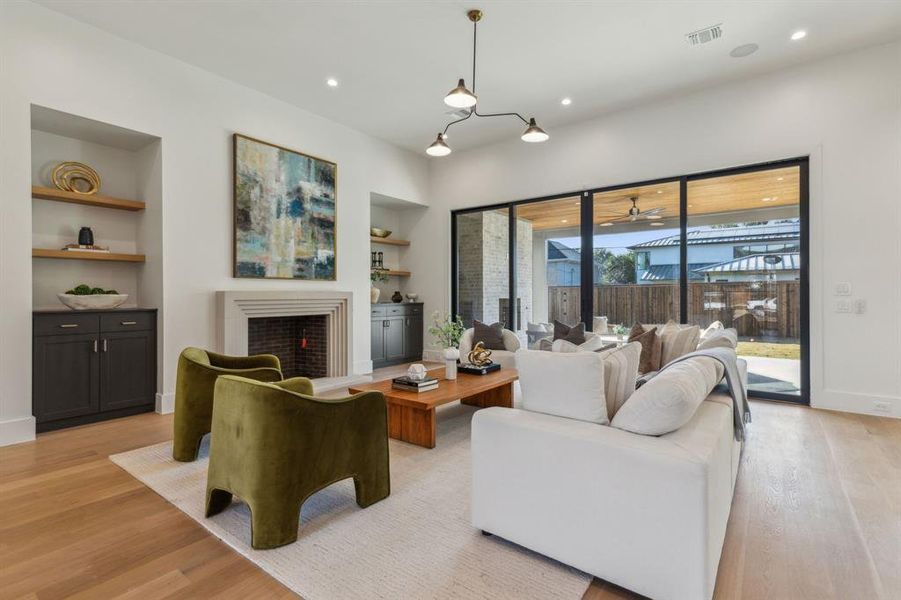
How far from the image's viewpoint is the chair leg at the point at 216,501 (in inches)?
86.2

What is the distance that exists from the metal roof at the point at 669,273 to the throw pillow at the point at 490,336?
1.96 m

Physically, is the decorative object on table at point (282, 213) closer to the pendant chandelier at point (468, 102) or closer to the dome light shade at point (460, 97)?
the pendant chandelier at point (468, 102)

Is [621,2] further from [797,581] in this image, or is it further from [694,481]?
[797,581]

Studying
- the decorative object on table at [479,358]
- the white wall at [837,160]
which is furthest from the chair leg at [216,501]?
the white wall at [837,160]

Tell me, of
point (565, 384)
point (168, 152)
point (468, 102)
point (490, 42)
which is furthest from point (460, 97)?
point (168, 152)

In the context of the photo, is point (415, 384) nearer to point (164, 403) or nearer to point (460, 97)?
point (460, 97)

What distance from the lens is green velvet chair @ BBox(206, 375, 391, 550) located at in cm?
191

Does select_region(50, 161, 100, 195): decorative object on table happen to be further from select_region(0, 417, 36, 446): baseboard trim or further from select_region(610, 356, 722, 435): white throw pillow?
select_region(610, 356, 722, 435): white throw pillow

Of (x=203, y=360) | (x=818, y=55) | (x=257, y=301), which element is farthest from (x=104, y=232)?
(x=818, y=55)

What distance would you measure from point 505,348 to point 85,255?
432 cm

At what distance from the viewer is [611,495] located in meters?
1.59

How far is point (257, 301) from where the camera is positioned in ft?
15.8

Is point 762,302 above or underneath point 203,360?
above

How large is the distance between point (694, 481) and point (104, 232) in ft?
→ 17.5
